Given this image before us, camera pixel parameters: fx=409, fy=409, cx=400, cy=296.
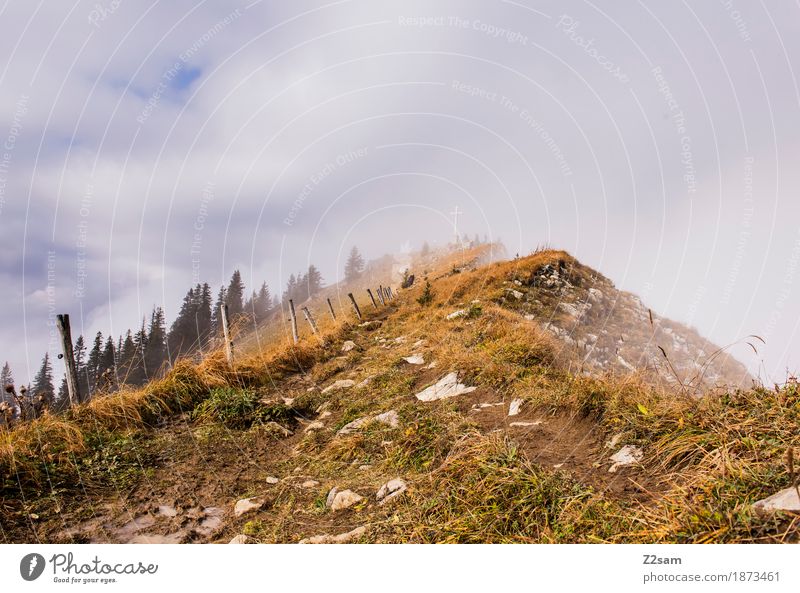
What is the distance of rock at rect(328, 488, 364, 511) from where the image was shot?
15.6 ft

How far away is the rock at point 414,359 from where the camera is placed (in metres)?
10.6

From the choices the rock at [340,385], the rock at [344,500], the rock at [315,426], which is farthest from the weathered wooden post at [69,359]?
the rock at [344,500]

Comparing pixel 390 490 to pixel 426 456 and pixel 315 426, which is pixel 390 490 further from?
pixel 315 426

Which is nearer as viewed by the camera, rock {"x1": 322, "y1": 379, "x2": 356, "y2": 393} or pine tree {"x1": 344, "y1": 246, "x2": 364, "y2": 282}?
rock {"x1": 322, "y1": 379, "x2": 356, "y2": 393}

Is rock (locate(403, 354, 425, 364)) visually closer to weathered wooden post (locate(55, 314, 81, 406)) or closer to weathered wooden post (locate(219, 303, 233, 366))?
weathered wooden post (locate(219, 303, 233, 366))

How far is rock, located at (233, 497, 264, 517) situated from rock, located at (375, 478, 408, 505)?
1696mm

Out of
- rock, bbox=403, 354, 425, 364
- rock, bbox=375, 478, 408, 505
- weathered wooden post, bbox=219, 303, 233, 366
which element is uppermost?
weathered wooden post, bbox=219, 303, 233, 366

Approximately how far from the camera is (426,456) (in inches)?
213

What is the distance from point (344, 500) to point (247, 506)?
1449 millimetres

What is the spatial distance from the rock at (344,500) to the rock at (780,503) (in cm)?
365

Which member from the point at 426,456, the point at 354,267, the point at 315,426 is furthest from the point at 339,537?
the point at 354,267

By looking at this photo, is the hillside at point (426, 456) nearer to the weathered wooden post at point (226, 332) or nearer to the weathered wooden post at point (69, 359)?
the weathered wooden post at point (226, 332)

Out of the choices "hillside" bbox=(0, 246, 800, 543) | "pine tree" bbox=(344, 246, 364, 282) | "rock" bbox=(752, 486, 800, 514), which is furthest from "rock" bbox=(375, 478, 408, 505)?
"pine tree" bbox=(344, 246, 364, 282)
